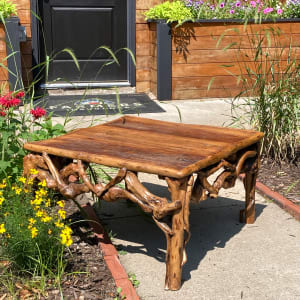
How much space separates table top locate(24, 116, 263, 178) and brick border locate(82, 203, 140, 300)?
484 millimetres

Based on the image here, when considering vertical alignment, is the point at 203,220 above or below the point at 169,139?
below

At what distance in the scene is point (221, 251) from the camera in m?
3.61

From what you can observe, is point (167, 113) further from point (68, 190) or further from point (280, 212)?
point (68, 190)

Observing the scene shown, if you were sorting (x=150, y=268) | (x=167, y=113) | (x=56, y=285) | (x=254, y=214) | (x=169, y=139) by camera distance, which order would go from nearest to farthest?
(x=56, y=285) < (x=150, y=268) < (x=169, y=139) < (x=254, y=214) < (x=167, y=113)

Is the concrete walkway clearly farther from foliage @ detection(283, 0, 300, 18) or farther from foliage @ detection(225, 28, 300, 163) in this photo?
foliage @ detection(283, 0, 300, 18)

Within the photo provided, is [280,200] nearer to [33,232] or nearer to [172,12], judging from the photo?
[33,232]

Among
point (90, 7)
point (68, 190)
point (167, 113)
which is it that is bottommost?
point (167, 113)

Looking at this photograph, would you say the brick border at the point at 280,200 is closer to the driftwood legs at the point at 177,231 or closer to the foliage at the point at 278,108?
the foliage at the point at 278,108

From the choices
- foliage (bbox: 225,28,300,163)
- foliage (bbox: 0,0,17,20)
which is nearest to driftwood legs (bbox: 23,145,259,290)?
foliage (bbox: 225,28,300,163)

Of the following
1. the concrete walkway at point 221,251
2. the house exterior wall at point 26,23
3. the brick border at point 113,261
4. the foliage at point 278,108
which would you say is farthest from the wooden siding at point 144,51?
the brick border at point 113,261

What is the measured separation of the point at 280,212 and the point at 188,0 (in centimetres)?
509

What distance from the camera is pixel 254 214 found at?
406 centimetres

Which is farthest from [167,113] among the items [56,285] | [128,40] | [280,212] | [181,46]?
[56,285]

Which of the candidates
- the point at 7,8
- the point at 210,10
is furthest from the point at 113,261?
the point at 210,10
